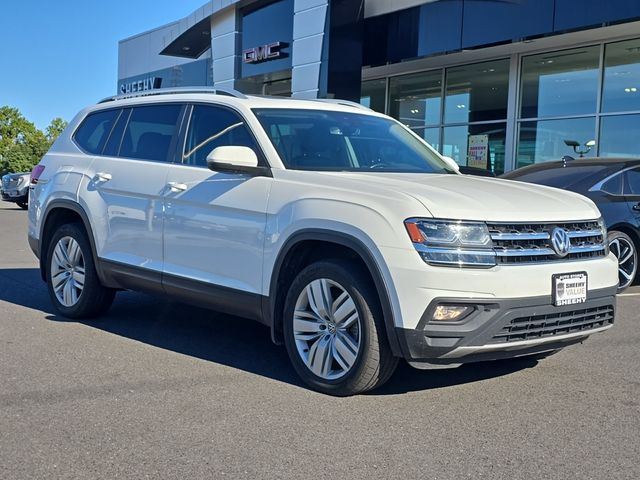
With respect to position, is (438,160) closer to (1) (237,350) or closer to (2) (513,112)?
(1) (237,350)

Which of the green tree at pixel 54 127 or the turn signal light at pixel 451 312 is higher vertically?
the green tree at pixel 54 127

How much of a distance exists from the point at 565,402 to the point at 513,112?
45.6ft

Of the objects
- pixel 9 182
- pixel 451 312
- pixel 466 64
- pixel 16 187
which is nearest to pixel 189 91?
pixel 451 312

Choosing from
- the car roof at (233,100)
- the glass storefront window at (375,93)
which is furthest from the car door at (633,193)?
the glass storefront window at (375,93)

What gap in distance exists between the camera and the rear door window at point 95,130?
6.39 meters

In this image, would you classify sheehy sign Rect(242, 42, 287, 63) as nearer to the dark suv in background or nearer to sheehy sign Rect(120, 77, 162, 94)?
sheehy sign Rect(120, 77, 162, 94)

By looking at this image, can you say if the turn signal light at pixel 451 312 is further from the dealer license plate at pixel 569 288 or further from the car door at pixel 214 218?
the car door at pixel 214 218

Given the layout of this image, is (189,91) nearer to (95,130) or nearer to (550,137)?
(95,130)

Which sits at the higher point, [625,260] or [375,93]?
[375,93]

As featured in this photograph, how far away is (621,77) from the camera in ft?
48.8

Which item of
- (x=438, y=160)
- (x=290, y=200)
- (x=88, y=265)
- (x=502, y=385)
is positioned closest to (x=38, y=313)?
(x=88, y=265)

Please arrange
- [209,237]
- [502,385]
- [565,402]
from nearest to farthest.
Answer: [565,402] → [502,385] → [209,237]

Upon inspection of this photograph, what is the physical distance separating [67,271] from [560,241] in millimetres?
4271

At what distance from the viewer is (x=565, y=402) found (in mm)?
4195
